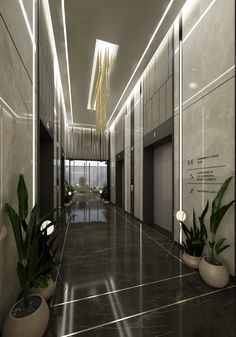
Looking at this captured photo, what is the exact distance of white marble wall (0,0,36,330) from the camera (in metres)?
1.79

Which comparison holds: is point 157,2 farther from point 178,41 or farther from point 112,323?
point 112,323

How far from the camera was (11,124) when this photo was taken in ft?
6.54

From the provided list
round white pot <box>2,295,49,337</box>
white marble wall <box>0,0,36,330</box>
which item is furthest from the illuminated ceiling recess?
round white pot <box>2,295,49,337</box>

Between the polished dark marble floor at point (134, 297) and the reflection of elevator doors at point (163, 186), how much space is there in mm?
1321

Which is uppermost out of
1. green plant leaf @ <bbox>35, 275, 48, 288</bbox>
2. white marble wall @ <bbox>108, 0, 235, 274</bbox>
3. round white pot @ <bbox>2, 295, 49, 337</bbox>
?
white marble wall @ <bbox>108, 0, 235, 274</bbox>

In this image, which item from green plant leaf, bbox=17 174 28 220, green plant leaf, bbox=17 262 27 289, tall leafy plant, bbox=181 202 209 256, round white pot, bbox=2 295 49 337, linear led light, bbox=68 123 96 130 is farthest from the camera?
linear led light, bbox=68 123 96 130

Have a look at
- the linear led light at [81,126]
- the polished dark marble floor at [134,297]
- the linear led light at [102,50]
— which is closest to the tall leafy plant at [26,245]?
the polished dark marble floor at [134,297]

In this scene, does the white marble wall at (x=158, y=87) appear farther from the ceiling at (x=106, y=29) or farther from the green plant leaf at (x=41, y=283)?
the green plant leaf at (x=41, y=283)

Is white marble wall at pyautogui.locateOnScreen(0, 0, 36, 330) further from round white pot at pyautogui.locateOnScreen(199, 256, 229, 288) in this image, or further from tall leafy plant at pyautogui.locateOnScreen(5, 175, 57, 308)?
round white pot at pyautogui.locateOnScreen(199, 256, 229, 288)

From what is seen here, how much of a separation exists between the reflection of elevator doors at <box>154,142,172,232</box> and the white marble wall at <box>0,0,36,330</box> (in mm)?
3533

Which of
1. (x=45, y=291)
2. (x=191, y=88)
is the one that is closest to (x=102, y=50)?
(x=191, y=88)

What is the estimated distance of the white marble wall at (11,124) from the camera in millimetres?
1786

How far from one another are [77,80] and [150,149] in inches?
136

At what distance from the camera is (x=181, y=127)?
3908 mm
